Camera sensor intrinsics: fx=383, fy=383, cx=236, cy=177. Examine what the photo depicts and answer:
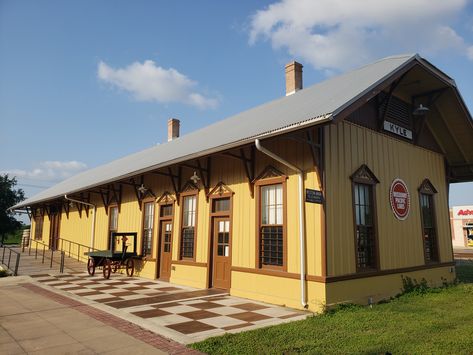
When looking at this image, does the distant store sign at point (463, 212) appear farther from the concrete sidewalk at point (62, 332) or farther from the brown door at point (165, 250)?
the concrete sidewalk at point (62, 332)

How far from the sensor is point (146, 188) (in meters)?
14.9

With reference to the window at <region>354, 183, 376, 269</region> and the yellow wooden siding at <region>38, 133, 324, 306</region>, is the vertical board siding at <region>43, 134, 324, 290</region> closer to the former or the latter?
the yellow wooden siding at <region>38, 133, 324, 306</region>

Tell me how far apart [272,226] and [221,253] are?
2275 mm

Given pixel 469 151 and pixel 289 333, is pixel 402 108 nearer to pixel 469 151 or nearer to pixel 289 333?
pixel 469 151

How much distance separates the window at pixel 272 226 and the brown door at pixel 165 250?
480 cm

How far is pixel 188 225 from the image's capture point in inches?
491

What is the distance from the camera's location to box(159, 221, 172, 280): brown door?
13203mm

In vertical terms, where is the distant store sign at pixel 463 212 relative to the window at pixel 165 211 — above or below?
above

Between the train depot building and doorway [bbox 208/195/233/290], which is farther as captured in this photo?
doorway [bbox 208/195/233/290]

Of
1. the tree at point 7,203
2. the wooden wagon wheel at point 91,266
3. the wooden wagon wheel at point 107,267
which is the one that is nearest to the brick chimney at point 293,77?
the wooden wagon wheel at point 107,267

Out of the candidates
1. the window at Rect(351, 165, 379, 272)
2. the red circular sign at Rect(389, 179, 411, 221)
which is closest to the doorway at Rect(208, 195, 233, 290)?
the window at Rect(351, 165, 379, 272)

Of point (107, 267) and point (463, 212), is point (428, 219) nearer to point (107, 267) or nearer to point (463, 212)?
point (107, 267)

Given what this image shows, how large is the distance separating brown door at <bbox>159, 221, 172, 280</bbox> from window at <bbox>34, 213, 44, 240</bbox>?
56.0ft

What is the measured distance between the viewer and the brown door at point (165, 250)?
13.2 m
